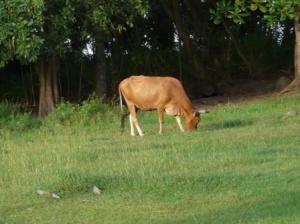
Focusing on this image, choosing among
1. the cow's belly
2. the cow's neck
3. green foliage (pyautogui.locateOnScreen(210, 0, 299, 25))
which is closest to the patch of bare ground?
green foliage (pyautogui.locateOnScreen(210, 0, 299, 25))

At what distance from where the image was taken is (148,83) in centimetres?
1730

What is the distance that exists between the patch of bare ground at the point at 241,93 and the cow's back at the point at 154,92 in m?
5.43

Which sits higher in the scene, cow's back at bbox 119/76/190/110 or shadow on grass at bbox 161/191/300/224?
cow's back at bbox 119/76/190/110

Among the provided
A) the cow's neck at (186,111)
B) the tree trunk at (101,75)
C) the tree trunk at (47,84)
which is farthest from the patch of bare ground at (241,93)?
the cow's neck at (186,111)

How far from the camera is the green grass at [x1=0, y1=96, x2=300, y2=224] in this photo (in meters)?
8.88

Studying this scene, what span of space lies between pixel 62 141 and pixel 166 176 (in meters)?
5.57

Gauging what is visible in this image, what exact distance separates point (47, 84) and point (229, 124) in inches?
284

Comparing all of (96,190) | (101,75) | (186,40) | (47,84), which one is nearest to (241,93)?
(186,40)

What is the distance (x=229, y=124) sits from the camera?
17.3 m

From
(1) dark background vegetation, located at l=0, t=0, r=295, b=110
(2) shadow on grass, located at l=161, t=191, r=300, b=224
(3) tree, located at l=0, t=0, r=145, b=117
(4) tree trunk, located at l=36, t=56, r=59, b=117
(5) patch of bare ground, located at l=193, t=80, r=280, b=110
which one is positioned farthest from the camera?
(1) dark background vegetation, located at l=0, t=0, r=295, b=110

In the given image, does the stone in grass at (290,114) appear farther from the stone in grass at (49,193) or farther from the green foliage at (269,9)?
the stone in grass at (49,193)

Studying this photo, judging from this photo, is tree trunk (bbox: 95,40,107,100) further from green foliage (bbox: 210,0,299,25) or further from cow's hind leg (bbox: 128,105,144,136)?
cow's hind leg (bbox: 128,105,144,136)

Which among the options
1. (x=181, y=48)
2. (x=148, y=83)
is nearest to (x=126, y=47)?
(x=181, y=48)

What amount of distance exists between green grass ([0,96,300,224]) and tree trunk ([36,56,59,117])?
18.4 ft
